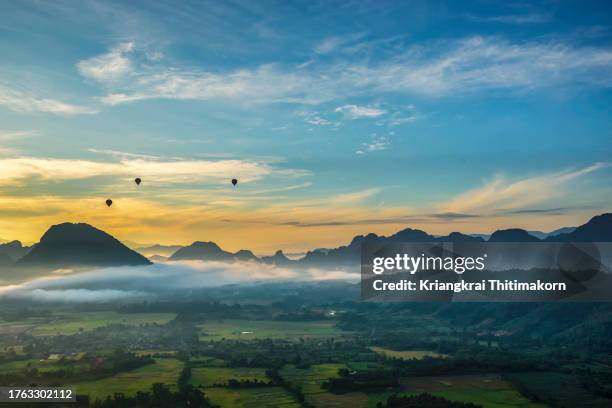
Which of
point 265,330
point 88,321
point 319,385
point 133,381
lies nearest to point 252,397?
point 319,385

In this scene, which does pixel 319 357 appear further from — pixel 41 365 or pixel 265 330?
pixel 265 330

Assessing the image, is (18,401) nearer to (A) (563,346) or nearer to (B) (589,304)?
(A) (563,346)

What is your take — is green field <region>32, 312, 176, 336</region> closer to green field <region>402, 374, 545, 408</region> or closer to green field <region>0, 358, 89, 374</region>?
green field <region>0, 358, 89, 374</region>

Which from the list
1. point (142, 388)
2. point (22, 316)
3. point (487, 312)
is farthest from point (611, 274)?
point (22, 316)

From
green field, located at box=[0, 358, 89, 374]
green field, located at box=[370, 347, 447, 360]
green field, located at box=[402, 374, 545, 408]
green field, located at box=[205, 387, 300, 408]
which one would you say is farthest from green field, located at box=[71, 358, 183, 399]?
green field, located at box=[370, 347, 447, 360]

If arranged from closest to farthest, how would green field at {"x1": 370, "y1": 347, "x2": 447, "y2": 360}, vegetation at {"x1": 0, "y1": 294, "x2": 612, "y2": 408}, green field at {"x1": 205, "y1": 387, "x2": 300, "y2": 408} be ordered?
green field at {"x1": 205, "y1": 387, "x2": 300, "y2": 408} → vegetation at {"x1": 0, "y1": 294, "x2": 612, "y2": 408} → green field at {"x1": 370, "y1": 347, "x2": 447, "y2": 360}

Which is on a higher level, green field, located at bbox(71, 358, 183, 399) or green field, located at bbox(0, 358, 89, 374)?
green field, located at bbox(0, 358, 89, 374)

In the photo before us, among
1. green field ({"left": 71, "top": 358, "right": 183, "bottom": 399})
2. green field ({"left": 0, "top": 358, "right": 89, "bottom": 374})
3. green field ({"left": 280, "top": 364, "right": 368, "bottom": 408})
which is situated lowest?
green field ({"left": 280, "top": 364, "right": 368, "bottom": 408})
